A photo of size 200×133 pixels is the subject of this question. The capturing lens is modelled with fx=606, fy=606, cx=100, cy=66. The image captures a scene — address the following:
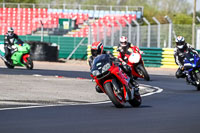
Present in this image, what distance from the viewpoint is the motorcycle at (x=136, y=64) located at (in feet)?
59.8

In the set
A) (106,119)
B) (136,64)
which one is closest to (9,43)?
(136,64)

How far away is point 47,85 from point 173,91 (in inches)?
126

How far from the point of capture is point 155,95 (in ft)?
46.0

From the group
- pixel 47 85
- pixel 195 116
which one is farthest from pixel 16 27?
pixel 195 116

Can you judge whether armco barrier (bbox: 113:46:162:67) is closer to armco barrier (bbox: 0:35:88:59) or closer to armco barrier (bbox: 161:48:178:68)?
armco barrier (bbox: 161:48:178:68)

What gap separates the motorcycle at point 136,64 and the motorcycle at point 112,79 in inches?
293

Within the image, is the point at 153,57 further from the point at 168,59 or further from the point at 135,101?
the point at 135,101

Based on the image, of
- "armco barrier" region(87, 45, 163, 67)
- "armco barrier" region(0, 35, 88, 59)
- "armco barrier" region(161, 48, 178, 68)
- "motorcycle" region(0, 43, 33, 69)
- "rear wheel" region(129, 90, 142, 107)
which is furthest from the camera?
"armco barrier" region(0, 35, 88, 59)

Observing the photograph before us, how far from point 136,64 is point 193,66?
3147 millimetres

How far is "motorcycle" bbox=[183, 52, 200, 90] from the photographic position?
15.5 meters

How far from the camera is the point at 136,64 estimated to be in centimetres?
1848

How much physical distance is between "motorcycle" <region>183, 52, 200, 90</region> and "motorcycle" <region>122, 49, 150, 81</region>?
2.55 m

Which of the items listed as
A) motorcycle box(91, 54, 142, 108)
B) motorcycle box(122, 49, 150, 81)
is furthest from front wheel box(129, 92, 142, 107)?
motorcycle box(122, 49, 150, 81)

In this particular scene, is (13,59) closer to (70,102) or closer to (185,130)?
(70,102)
